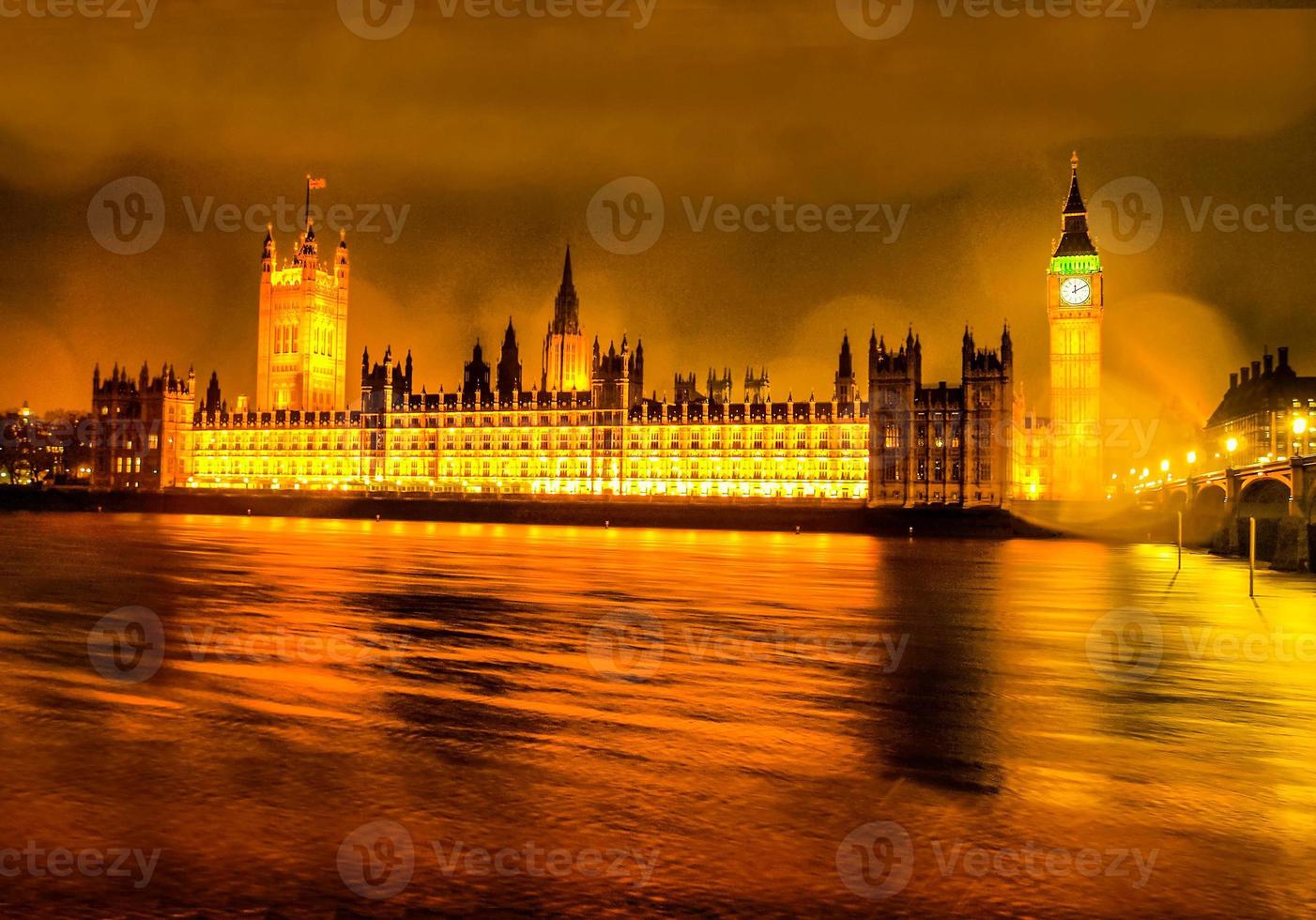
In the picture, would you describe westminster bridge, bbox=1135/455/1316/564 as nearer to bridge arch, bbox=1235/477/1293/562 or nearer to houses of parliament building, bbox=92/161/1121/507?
bridge arch, bbox=1235/477/1293/562

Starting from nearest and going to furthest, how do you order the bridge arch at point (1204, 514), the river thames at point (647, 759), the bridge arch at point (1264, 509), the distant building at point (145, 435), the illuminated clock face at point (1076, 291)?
the river thames at point (647, 759), the bridge arch at point (1264, 509), the bridge arch at point (1204, 514), the illuminated clock face at point (1076, 291), the distant building at point (145, 435)

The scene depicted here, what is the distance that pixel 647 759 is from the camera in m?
10.1

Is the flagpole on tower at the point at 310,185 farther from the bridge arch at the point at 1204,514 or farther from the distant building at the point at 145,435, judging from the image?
the bridge arch at the point at 1204,514

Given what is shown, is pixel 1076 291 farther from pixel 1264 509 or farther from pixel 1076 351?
pixel 1264 509

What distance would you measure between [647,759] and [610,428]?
98725 millimetres

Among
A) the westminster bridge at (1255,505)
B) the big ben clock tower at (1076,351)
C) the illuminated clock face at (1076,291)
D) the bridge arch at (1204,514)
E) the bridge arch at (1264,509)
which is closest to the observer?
the westminster bridge at (1255,505)

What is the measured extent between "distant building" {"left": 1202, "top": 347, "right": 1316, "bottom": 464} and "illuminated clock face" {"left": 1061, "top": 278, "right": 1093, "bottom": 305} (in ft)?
61.6

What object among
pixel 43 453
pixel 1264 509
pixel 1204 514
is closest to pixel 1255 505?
pixel 1264 509

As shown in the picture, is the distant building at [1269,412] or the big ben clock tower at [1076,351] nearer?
the distant building at [1269,412]

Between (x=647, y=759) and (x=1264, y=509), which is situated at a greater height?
(x=1264, y=509)

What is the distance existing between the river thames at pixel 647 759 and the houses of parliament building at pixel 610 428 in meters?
64.1

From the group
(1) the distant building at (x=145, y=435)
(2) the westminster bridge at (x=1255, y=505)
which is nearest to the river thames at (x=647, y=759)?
(2) the westminster bridge at (x=1255, y=505)

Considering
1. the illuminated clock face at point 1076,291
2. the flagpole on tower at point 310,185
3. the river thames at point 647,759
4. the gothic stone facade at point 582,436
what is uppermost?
the flagpole on tower at point 310,185

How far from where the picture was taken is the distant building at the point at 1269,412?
3637 inches
